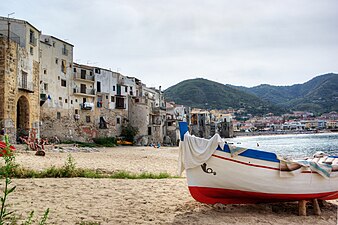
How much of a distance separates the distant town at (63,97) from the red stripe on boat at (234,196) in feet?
62.5

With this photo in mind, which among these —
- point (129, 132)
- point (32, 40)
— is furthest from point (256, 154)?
point (129, 132)

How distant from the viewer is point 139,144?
147 ft

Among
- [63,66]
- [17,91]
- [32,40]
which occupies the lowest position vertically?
[17,91]

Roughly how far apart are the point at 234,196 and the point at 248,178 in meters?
0.65

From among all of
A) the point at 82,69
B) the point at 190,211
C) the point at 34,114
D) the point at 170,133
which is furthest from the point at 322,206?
the point at 170,133

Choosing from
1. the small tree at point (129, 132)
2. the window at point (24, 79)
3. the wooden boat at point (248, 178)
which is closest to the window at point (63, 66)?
the window at point (24, 79)

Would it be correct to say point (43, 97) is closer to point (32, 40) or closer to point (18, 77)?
point (32, 40)

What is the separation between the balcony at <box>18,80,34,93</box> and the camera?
2360 cm

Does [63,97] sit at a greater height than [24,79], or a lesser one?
lesser

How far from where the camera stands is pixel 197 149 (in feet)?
22.1

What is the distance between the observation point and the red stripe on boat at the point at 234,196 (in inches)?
269

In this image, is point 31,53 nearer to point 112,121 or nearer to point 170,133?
point 112,121

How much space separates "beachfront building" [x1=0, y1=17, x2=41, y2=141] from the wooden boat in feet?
62.6

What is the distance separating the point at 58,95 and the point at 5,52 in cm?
1425
